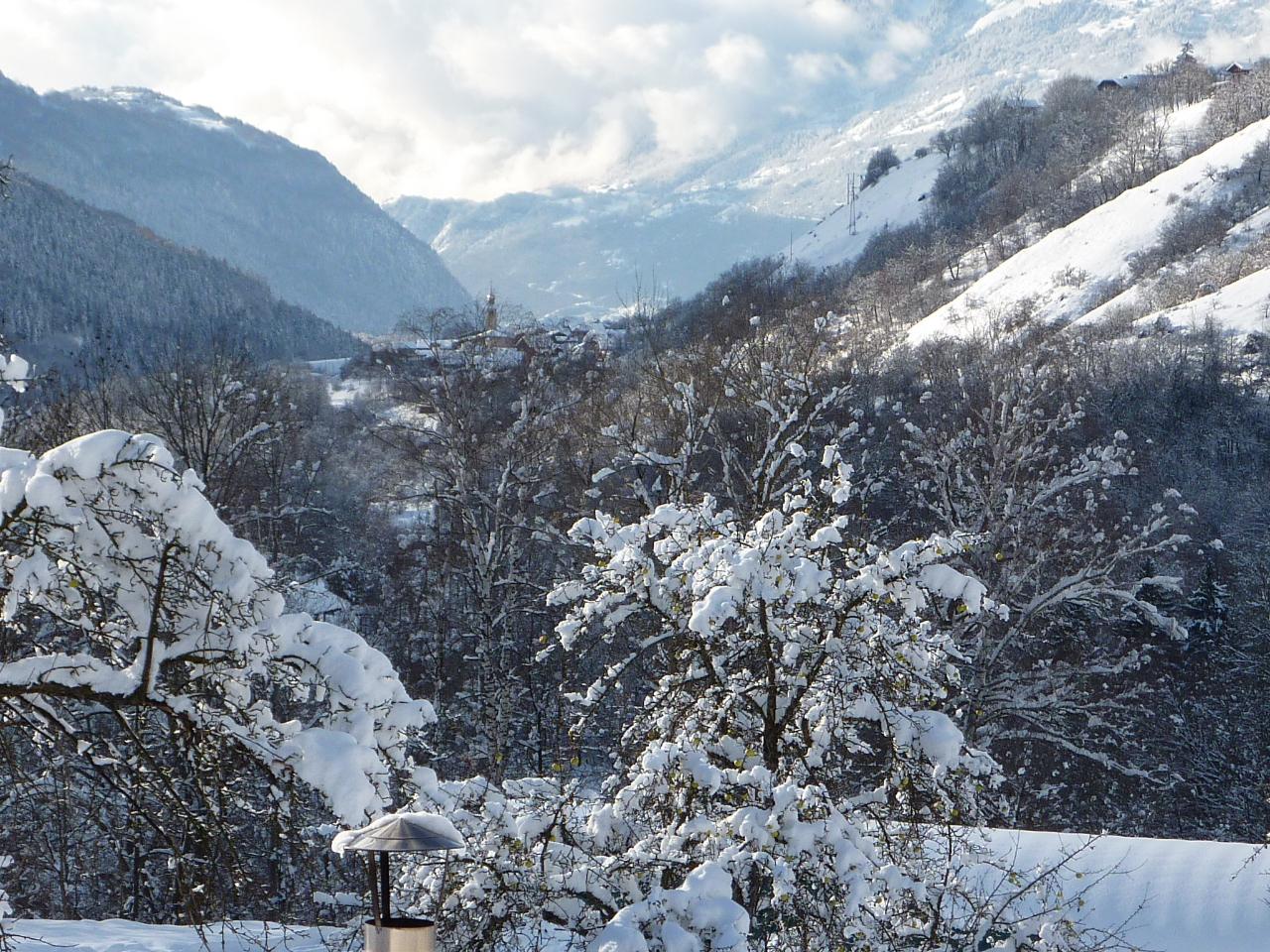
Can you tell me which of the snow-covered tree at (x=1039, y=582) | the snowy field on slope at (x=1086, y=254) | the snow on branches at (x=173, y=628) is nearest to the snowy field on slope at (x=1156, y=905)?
the snow-covered tree at (x=1039, y=582)

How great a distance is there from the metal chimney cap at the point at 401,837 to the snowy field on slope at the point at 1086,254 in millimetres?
52790

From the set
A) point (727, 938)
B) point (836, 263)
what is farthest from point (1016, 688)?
point (836, 263)

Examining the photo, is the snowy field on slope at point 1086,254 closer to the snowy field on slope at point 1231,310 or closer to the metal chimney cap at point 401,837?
the snowy field on slope at point 1231,310

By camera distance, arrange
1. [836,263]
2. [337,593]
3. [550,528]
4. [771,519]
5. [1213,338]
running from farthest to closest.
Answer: [836,263] → [1213,338] → [337,593] → [550,528] → [771,519]

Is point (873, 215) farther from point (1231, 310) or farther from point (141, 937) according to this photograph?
point (141, 937)

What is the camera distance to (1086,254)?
65625mm

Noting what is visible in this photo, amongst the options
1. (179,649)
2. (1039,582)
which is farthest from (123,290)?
(179,649)

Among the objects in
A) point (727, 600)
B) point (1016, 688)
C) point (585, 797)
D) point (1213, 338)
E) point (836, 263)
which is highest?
point (836, 263)

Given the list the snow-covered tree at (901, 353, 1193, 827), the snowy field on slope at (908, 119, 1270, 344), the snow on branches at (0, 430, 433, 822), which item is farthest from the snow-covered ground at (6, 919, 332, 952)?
the snowy field on slope at (908, 119, 1270, 344)

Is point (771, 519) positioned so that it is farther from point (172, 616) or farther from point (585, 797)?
point (172, 616)

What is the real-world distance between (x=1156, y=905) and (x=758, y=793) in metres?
3.58

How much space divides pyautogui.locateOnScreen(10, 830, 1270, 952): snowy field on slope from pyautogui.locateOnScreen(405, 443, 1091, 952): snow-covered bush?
41.9 inches

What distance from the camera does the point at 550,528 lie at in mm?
16453

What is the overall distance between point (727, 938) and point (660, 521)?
12.1 ft
